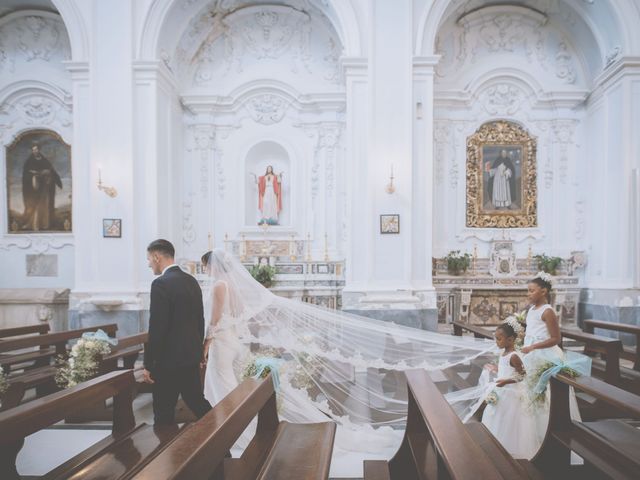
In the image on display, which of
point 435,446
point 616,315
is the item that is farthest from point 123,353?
point 616,315

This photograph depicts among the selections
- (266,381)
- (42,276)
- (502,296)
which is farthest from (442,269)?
(42,276)

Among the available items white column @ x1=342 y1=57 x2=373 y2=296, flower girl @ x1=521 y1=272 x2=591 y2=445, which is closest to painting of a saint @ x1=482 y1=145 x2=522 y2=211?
white column @ x1=342 y1=57 x2=373 y2=296

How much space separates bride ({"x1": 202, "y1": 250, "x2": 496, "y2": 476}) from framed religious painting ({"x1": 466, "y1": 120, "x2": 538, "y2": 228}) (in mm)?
5635

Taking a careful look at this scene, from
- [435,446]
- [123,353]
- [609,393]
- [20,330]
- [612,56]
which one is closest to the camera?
[435,446]

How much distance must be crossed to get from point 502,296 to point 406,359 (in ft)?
16.7

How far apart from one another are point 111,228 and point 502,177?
834cm

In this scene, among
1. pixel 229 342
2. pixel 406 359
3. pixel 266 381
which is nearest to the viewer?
pixel 266 381

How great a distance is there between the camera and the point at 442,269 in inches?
356

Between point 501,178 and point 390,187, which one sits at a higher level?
point 501,178

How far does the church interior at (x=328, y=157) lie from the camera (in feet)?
24.4

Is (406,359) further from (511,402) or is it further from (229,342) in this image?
(229,342)

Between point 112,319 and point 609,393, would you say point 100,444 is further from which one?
point 112,319

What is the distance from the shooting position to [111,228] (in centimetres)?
747

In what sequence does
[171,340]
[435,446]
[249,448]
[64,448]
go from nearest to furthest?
[435,446]
[249,448]
[171,340]
[64,448]
